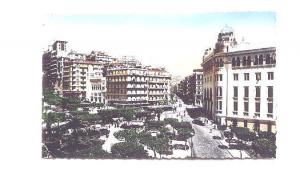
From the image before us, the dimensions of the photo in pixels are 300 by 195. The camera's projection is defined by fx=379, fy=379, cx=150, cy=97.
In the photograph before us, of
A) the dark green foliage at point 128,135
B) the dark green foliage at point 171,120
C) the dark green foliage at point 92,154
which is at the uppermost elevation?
the dark green foliage at point 171,120

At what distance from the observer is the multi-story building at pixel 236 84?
5234 millimetres

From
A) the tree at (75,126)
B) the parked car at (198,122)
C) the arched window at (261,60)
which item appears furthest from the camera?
the parked car at (198,122)

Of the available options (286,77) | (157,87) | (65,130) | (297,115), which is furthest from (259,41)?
(65,130)

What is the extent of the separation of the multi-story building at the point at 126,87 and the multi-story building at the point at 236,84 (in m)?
0.90

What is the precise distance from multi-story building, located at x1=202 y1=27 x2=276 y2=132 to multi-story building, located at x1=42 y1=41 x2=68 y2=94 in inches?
77.9

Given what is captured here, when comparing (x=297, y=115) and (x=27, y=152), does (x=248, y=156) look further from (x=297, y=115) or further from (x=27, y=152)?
(x=27, y=152)

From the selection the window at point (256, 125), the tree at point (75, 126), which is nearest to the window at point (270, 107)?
the window at point (256, 125)

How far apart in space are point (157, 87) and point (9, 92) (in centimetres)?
202

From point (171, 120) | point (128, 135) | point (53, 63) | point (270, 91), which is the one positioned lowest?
point (128, 135)

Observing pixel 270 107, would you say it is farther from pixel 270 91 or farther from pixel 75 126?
pixel 75 126

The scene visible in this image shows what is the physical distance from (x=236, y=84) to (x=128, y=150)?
1.79m

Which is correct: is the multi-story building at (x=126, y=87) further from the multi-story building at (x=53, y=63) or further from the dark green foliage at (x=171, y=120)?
the multi-story building at (x=53, y=63)

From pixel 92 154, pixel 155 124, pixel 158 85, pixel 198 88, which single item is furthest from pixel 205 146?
pixel 92 154

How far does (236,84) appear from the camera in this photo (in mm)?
5406
